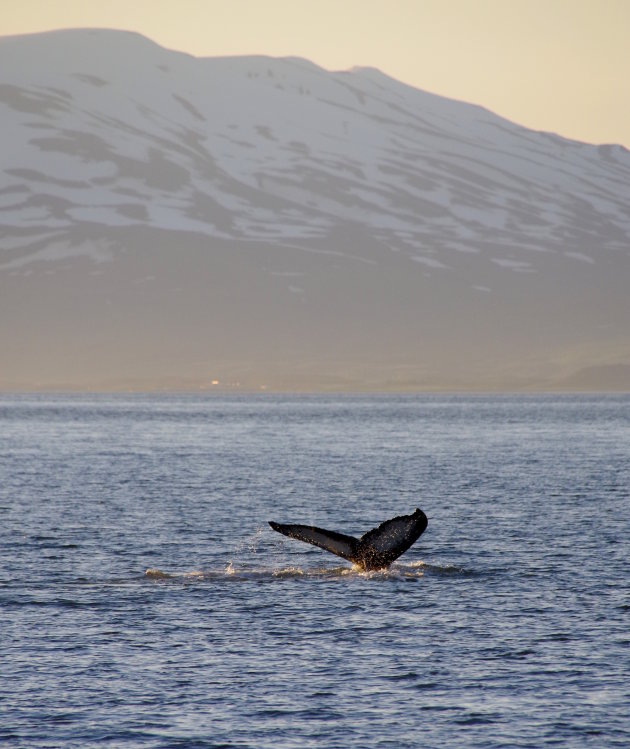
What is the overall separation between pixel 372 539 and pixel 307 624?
209 inches

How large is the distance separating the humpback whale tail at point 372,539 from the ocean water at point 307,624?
2.00ft

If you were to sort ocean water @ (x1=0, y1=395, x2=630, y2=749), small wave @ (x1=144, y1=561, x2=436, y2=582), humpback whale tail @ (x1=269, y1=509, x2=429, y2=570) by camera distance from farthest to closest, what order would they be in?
small wave @ (x1=144, y1=561, x2=436, y2=582) → humpback whale tail @ (x1=269, y1=509, x2=429, y2=570) → ocean water @ (x1=0, y1=395, x2=630, y2=749)

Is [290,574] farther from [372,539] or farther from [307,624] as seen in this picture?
[307,624]

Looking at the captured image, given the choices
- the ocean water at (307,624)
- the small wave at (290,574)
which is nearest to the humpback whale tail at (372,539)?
the small wave at (290,574)

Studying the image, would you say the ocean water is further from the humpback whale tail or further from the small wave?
the humpback whale tail

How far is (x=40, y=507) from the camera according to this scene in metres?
56.5

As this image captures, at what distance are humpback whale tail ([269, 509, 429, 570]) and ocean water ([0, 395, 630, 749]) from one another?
61 centimetres

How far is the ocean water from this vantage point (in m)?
21.0

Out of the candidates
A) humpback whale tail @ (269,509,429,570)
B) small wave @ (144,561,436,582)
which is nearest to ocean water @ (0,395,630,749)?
small wave @ (144,561,436,582)

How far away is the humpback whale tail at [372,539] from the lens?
29.6m

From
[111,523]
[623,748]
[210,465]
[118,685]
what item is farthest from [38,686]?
[210,465]

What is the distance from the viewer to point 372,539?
32844 millimetres

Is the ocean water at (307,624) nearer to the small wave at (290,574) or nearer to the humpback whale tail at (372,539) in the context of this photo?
the small wave at (290,574)

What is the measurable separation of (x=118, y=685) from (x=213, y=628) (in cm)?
474
